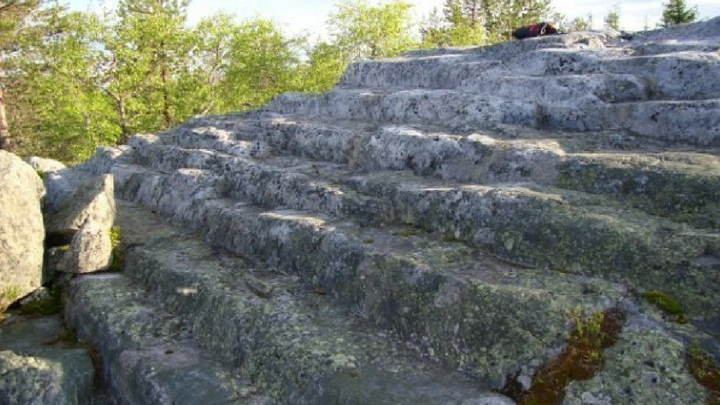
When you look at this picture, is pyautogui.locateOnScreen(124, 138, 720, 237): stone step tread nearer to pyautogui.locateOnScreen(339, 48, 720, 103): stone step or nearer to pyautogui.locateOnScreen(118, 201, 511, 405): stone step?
pyautogui.locateOnScreen(118, 201, 511, 405): stone step

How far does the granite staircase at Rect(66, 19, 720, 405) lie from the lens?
767 centimetres

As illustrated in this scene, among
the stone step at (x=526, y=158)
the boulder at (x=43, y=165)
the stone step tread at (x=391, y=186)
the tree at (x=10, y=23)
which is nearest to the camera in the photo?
the stone step tread at (x=391, y=186)

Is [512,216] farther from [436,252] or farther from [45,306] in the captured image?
[45,306]

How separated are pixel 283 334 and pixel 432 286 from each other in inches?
Result: 116

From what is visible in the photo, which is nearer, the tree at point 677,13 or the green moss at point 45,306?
the green moss at point 45,306

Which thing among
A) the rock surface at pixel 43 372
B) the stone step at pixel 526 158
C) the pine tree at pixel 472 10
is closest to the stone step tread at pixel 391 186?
the stone step at pixel 526 158

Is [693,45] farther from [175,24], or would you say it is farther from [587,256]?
[175,24]

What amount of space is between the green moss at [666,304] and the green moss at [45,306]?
13454 mm

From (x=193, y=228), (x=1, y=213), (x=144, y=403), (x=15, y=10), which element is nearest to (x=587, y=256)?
(x=144, y=403)

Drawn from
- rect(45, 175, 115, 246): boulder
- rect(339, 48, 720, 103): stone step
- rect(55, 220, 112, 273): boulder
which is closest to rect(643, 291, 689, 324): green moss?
rect(339, 48, 720, 103): stone step

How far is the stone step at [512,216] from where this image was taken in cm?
821

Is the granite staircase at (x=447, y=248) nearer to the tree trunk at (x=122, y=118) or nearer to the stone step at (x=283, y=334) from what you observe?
the stone step at (x=283, y=334)

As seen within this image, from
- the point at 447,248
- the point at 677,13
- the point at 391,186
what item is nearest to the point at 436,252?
the point at 447,248

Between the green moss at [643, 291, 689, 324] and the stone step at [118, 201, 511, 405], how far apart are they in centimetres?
309
